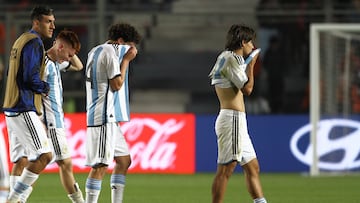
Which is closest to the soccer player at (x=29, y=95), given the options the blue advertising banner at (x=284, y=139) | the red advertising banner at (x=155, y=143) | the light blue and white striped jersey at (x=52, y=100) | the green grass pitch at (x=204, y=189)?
the light blue and white striped jersey at (x=52, y=100)

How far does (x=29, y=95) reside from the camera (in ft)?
34.2

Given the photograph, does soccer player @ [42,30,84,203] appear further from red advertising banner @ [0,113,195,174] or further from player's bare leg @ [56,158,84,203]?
red advertising banner @ [0,113,195,174]

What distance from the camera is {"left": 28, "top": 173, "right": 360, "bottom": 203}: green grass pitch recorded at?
1339cm

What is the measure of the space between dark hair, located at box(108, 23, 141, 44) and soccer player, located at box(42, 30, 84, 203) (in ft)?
1.97

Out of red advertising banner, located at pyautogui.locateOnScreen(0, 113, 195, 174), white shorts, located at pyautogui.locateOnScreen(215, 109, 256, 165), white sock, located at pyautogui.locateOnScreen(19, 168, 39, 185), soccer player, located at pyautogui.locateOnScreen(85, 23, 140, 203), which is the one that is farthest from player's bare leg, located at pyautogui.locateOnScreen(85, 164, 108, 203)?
red advertising banner, located at pyautogui.locateOnScreen(0, 113, 195, 174)

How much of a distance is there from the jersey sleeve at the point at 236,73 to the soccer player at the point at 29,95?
5.61ft

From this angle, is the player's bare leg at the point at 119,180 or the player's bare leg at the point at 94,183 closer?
the player's bare leg at the point at 94,183

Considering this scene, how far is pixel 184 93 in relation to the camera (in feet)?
77.0

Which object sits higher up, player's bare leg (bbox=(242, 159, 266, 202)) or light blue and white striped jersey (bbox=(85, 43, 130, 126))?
light blue and white striped jersey (bbox=(85, 43, 130, 126))

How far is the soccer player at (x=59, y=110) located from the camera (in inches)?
444

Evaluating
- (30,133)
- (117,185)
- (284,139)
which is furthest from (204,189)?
(30,133)

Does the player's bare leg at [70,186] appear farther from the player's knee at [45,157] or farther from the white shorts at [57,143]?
the player's knee at [45,157]

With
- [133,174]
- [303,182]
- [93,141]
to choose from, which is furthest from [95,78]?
[133,174]

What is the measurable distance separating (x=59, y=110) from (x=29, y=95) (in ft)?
3.49
